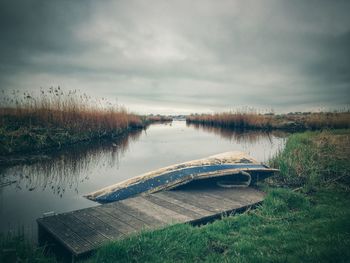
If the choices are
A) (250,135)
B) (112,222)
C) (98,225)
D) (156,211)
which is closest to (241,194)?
(156,211)

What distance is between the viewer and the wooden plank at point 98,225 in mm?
3182

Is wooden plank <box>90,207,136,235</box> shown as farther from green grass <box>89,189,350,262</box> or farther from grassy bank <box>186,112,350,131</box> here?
grassy bank <box>186,112,350,131</box>

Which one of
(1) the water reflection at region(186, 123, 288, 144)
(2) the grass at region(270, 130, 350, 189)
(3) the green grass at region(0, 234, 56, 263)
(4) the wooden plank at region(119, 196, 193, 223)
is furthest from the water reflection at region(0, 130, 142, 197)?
(1) the water reflection at region(186, 123, 288, 144)

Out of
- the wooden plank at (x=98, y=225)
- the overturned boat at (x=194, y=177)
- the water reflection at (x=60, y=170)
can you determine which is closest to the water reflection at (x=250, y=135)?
the water reflection at (x=60, y=170)

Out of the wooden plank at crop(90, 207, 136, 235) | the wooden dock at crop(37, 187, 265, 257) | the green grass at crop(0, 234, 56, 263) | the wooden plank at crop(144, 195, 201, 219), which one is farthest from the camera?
the wooden plank at crop(144, 195, 201, 219)

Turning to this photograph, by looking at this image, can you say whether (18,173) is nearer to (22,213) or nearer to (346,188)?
(22,213)

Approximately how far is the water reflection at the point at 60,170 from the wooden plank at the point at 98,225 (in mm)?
2027

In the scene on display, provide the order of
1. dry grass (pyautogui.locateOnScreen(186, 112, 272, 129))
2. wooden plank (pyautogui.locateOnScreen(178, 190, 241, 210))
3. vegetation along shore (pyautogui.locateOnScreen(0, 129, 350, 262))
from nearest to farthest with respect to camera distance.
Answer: vegetation along shore (pyautogui.locateOnScreen(0, 129, 350, 262)), wooden plank (pyautogui.locateOnScreen(178, 190, 241, 210)), dry grass (pyautogui.locateOnScreen(186, 112, 272, 129))

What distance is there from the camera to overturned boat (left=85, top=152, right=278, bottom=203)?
5117 millimetres

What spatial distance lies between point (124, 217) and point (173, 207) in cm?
83

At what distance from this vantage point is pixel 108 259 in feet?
8.74

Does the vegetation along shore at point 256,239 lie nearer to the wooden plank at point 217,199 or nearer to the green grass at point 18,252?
the green grass at point 18,252

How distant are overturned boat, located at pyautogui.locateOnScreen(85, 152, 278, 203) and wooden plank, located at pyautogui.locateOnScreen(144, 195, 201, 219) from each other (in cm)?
44

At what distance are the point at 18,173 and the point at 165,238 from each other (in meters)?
5.63
